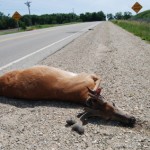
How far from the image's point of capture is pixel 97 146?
13.3 ft

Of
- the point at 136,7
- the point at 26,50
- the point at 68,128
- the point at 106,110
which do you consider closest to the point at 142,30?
the point at 136,7

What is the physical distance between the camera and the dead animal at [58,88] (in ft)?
15.6

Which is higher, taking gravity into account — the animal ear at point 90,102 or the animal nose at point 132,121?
the animal ear at point 90,102

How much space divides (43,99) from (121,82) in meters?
2.07

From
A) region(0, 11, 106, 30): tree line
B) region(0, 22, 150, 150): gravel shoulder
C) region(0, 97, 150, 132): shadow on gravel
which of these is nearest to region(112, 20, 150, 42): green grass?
region(0, 22, 150, 150): gravel shoulder

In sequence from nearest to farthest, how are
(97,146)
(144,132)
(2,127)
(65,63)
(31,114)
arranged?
(97,146) < (144,132) < (2,127) < (31,114) < (65,63)

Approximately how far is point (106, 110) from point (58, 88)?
93cm

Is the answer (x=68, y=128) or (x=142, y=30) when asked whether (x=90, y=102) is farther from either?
(x=142, y=30)

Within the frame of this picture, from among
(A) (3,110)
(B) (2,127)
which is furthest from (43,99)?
(B) (2,127)

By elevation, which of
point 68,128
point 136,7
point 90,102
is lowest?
point 68,128

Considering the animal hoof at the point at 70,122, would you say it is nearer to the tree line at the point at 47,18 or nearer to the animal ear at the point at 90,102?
the animal ear at the point at 90,102

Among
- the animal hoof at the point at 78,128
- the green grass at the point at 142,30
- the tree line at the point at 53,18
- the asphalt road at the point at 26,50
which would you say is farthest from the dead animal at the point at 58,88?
the tree line at the point at 53,18

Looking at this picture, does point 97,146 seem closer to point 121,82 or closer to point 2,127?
point 2,127

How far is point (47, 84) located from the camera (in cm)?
534
